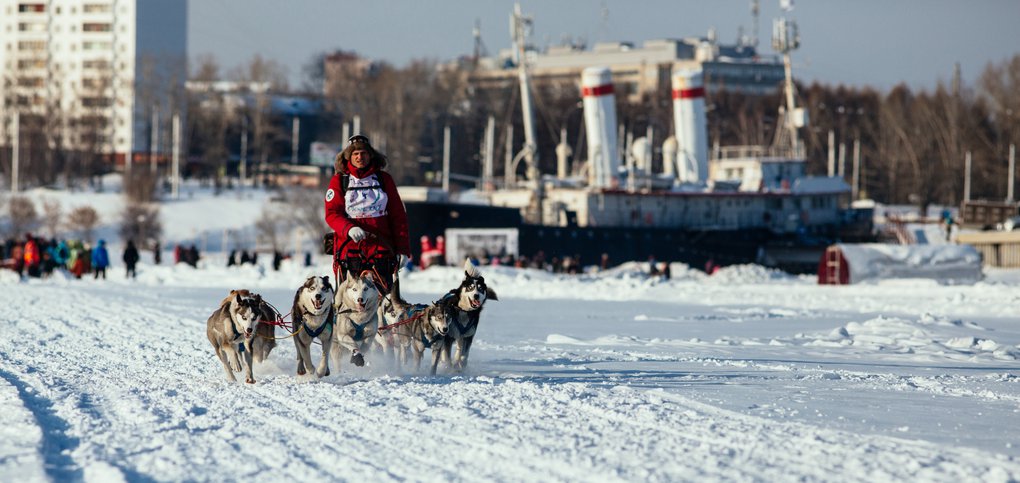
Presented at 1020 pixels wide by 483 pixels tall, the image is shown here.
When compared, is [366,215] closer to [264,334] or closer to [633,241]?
[264,334]

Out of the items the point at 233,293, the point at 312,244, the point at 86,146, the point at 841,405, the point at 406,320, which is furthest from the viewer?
the point at 86,146

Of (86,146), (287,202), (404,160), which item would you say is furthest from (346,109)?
(287,202)

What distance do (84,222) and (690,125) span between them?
2449cm

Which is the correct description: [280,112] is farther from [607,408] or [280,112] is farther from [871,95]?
[607,408]

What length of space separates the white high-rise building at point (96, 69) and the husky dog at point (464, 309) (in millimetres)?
71157

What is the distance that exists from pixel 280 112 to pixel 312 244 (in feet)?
133

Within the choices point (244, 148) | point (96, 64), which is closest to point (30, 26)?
point (96, 64)

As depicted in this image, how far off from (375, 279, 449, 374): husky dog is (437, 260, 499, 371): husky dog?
0.09 meters

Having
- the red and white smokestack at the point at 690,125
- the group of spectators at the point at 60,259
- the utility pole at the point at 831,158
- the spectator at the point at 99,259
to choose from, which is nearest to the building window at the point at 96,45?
the utility pole at the point at 831,158

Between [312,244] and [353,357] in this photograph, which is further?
[312,244]

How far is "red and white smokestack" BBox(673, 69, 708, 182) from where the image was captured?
173ft

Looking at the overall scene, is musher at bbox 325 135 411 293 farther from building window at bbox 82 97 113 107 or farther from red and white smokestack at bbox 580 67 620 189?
building window at bbox 82 97 113 107

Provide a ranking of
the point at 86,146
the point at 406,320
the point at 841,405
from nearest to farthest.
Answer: the point at 841,405 < the point at 406,320 < the point at 86,146

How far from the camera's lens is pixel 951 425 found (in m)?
7.42
